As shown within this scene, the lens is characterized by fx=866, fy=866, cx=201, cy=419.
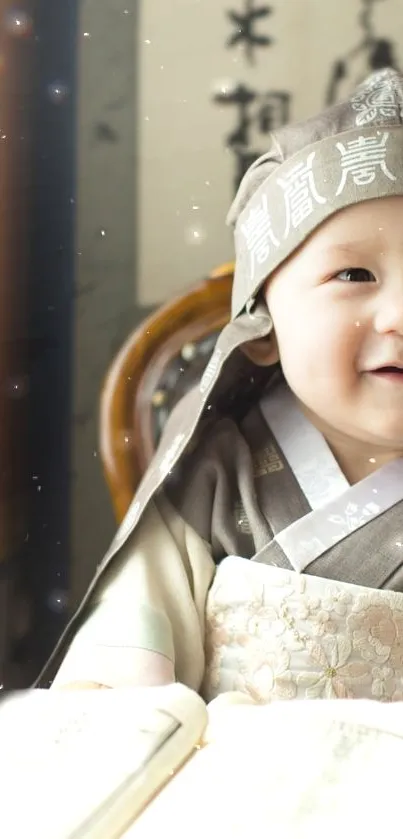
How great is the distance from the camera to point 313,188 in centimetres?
61

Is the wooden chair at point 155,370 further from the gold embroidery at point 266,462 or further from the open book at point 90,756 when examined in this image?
the open book at point 90,756

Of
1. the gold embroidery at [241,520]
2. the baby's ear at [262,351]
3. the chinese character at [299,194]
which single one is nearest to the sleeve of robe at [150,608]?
the gold embroidery at [241,520]

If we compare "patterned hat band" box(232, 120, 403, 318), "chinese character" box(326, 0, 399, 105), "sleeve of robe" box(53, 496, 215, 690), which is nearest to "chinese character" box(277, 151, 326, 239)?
"patterned hat band" box(232, 120, 403, 318)

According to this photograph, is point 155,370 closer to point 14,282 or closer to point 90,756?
point 14,282

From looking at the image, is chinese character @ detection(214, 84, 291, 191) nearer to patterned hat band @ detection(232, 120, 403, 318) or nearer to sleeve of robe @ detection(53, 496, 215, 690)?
patterned hat band @ detection(232, 120, 403, 318)

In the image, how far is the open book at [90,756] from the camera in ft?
1.48

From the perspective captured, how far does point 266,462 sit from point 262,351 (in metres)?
0.09

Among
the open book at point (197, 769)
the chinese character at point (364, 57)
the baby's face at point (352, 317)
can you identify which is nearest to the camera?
the open book at point (197, 769)

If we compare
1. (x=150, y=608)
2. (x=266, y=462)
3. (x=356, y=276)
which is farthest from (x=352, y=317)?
(x=150, y=608)

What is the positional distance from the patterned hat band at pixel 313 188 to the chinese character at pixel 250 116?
3.1 inches

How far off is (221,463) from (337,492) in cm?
9

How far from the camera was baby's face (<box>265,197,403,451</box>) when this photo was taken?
0.59 meters

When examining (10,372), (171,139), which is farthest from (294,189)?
(10,372)

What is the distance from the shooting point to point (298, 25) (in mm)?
704
